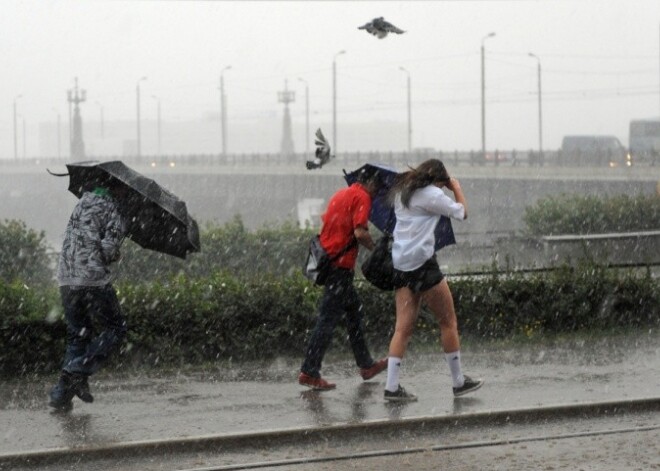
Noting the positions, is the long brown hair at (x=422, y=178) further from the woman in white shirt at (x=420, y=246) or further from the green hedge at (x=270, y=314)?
the green hedge at (x=270, y=314)

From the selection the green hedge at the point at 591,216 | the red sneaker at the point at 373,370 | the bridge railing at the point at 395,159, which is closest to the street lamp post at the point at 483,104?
the bridge railing at the point at 395,159

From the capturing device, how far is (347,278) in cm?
901

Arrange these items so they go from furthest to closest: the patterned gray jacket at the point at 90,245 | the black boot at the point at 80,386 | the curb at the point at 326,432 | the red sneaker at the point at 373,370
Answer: the red sneaker at the point at 373,370 < the black boot at the point at 80,386 < the patterned gray jacket at the point at 90,245 < the curb at the point at 326,432

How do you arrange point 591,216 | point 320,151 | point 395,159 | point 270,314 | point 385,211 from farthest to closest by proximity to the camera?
point 395,159 → point 591,216 → point 270,314 → point 320,151 → point 385,211

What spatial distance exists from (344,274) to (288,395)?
0.98 meters

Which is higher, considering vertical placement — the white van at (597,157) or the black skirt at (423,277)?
the white van at (597,157)

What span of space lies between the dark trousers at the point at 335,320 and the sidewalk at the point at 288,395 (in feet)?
0.69

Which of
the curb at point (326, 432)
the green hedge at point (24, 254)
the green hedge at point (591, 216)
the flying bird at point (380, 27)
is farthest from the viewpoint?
the green hedge at point (591, 216)

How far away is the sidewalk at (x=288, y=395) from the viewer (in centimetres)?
780

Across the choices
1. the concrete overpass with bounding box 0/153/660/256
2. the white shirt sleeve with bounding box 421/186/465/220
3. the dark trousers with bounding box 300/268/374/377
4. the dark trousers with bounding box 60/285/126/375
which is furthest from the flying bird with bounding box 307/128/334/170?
the concrete overpass with bounding box 0/153/660/256

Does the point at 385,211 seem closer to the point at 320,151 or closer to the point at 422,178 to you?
the point at 422,178

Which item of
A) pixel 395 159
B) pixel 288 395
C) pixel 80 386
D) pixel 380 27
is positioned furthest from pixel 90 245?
pixel 395 159

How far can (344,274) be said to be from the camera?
898 cm

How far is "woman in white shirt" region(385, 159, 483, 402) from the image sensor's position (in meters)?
8.45
